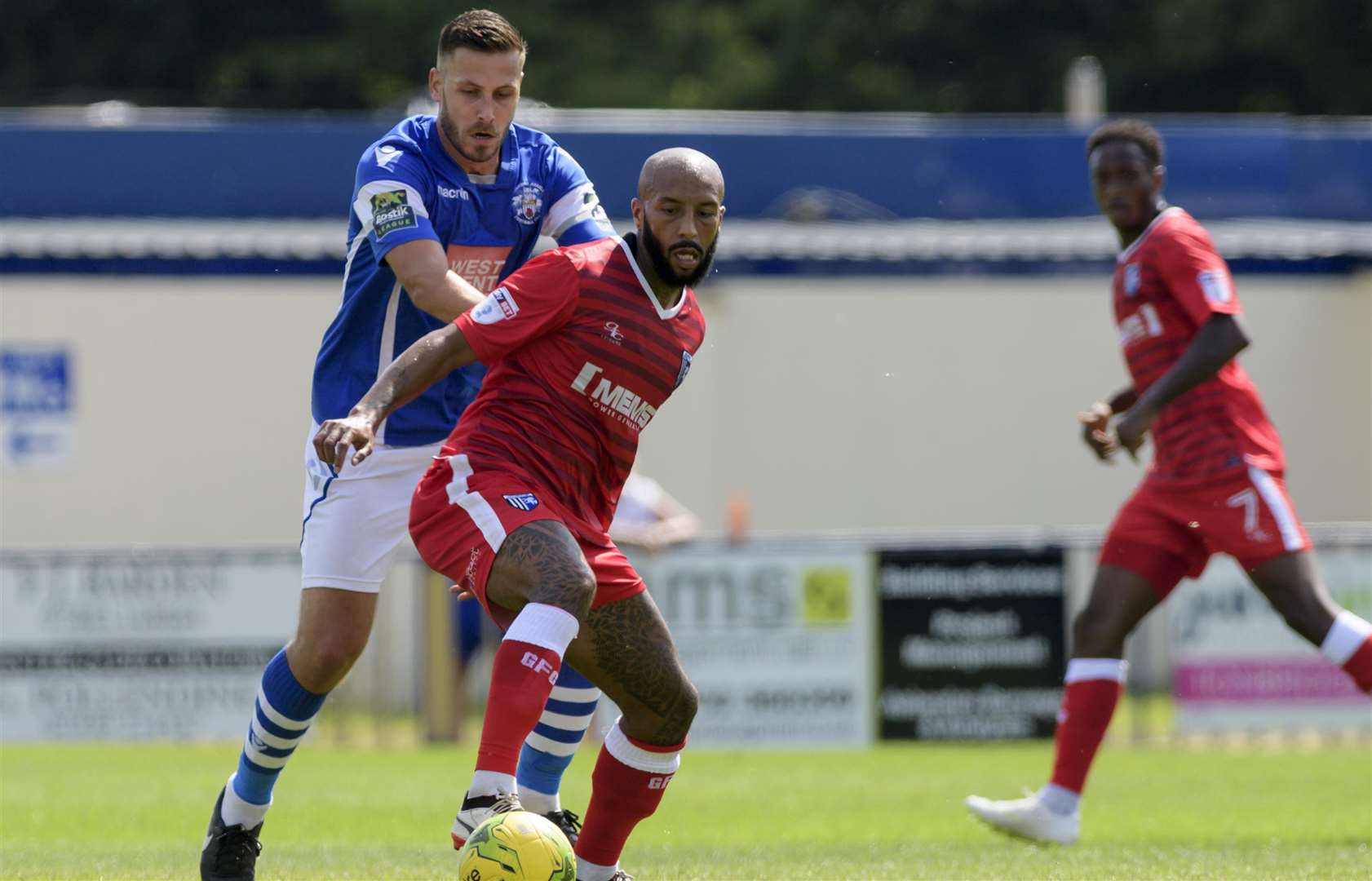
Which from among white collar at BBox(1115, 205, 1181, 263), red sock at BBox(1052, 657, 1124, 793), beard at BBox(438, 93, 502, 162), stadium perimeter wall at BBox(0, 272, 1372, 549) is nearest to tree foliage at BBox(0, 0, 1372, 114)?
stadium perimeter wall at BBox(0, 272, 1372, 549)

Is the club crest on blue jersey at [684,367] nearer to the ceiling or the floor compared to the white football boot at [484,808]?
nearer to the ceiling

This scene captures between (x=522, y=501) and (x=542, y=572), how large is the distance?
29 cm

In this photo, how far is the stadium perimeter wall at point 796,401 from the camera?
2089cm

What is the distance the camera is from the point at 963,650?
577 inches

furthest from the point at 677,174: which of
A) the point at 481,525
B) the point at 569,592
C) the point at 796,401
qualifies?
the point at 796,401

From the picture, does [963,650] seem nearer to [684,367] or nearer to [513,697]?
[684,367]

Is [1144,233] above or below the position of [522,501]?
above

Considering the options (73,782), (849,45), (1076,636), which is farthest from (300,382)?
(849,45)

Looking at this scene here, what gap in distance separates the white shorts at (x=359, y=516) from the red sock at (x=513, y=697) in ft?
3.55

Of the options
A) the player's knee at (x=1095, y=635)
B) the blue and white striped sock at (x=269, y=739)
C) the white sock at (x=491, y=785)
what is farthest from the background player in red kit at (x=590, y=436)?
the player's knee at (x=1095, y=635)

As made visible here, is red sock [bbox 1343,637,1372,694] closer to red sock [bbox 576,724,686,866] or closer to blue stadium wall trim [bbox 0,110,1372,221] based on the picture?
red sock [bbox 576,724,686,866]

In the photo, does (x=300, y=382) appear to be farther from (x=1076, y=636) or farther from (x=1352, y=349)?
(x=1076, y=636)

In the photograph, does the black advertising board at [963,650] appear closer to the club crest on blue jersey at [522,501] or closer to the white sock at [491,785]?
the club crest on blue jersey at [522,501]

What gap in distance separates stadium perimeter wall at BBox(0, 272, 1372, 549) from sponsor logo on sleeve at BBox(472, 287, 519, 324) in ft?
49.6
